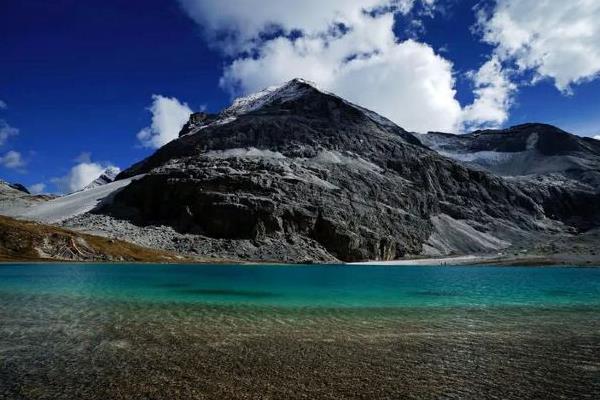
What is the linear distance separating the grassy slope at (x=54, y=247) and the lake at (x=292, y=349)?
73.3 m

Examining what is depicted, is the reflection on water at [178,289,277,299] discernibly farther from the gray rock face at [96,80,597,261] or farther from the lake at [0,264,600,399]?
Answer: the gray rock face at [96,80,597,261]

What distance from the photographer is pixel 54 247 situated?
10000 cm

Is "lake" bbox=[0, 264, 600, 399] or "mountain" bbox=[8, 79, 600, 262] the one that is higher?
"mountain" bbox=[8, 79, 600, 262]

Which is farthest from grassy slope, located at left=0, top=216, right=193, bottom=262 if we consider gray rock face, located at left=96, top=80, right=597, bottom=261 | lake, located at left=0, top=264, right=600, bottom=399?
lake, located at left=0, top=264, right=600, bottom=399

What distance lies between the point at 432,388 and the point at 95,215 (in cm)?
15988

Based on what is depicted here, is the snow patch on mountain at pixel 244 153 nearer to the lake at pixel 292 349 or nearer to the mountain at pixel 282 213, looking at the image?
the mountain at pixel 282 213

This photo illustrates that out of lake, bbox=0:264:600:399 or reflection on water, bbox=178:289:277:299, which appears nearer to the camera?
lake, bbox=0:264:600:399

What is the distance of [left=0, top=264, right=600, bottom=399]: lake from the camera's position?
13.2 meters

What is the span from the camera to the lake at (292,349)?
519 inches

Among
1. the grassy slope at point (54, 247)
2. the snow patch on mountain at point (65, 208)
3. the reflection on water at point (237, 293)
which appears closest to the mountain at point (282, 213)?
the snow patch on mountain at point (65, 208)

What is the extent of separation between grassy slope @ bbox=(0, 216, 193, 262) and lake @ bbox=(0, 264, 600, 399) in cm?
7333

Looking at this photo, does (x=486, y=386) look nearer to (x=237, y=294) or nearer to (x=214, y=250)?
(x=237, y=294)

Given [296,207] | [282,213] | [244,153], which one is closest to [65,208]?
[244,153]

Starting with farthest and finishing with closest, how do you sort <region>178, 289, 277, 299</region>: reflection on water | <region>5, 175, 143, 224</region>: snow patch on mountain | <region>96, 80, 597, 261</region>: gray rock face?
<region>5, 175, 143, 224</region>: snow patch on mountain < <region>96, 80, 597, 261</region>: gray rock face < <region>178, 289, 277, 299</region>: reflection on water
